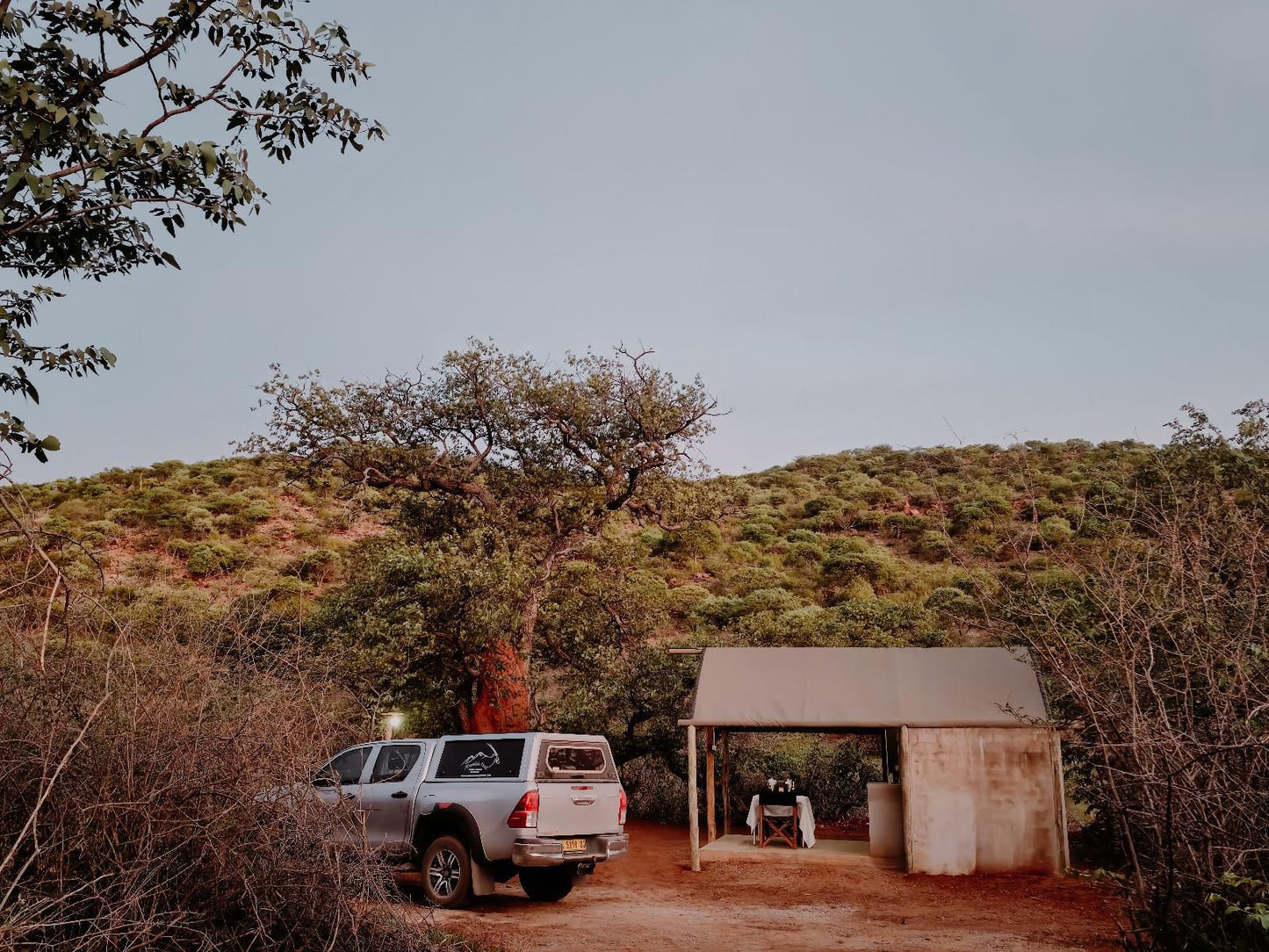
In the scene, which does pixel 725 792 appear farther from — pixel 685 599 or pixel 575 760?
pixel 685 599

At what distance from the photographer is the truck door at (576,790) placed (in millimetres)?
10117

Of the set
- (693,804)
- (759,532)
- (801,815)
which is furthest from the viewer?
(759,532)

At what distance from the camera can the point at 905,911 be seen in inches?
441

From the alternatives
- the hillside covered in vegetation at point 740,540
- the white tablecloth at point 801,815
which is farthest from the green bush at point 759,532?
the white tablecloth at point 801,815

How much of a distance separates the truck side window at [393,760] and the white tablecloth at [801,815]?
7.21 m

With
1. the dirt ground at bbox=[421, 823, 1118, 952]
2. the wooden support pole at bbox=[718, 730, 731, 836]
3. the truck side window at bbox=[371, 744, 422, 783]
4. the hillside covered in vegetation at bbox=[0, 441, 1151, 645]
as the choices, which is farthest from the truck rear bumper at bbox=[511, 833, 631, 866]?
the hillside covered in vegetation at bbox=[0, 441, 1151, 645]

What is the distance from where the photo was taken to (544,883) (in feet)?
36.7

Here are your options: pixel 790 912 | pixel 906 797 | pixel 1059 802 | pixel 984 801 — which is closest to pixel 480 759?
pixel 790 912

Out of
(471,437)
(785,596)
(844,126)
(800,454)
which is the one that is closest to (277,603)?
(471,437)

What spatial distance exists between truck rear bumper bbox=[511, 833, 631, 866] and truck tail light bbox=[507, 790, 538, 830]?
13 centimetres

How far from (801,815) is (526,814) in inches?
288

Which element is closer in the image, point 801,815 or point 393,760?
point 393,760

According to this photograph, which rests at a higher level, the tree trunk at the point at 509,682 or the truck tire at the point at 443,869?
the tree trunk at the point at 509,682

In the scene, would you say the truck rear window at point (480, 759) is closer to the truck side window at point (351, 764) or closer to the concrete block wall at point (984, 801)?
the truck side window at point (351, 764)
